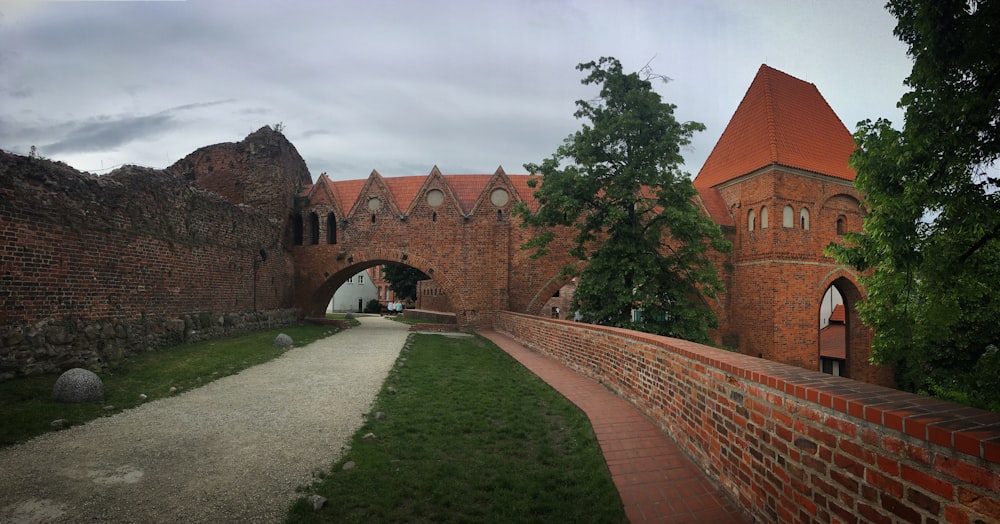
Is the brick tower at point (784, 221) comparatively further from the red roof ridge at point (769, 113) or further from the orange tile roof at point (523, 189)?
the orange tile roof at point (523, 189)

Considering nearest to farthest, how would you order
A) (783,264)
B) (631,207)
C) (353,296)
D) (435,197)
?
1. (631,207)
2. (783,264)
3. (435,197)
4. (353,296)

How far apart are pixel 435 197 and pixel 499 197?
293 centimetres

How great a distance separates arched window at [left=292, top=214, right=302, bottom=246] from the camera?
69.5ft

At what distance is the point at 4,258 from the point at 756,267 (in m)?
21.9

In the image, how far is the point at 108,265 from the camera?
31.8ft

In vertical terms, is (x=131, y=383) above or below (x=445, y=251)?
below

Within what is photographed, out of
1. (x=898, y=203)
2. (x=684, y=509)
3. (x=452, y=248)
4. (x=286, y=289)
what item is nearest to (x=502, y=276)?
(x=452, y=248)

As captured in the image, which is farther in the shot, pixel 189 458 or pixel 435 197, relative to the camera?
pixel 435 197

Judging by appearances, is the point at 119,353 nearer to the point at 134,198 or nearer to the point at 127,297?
the point at 127,297

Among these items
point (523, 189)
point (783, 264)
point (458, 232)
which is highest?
point (523, 189)

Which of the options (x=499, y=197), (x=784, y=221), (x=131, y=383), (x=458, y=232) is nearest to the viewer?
(x=131, y=383)

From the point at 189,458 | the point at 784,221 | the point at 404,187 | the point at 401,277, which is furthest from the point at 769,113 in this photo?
the point at 401,277

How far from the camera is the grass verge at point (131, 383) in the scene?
521cm

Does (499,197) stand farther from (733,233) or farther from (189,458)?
(189,458)
